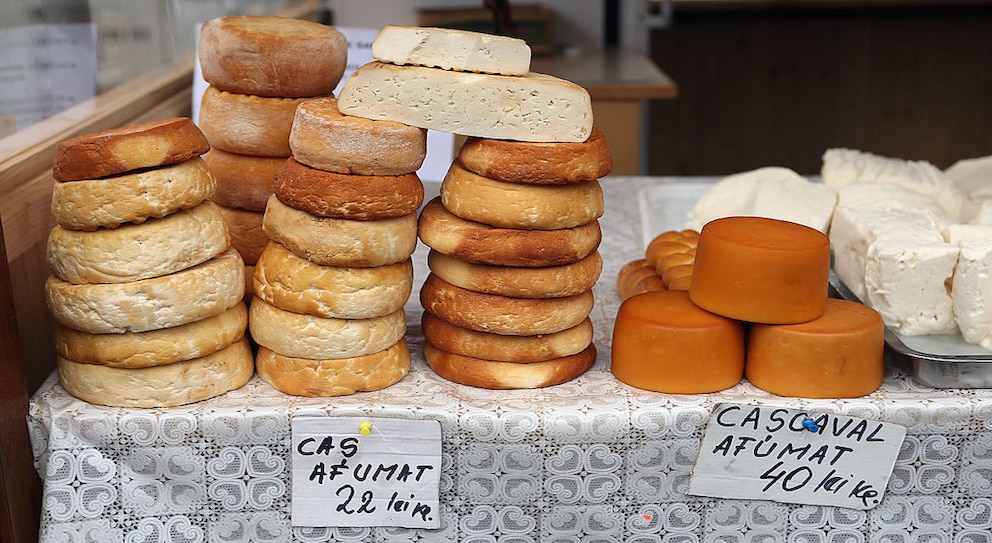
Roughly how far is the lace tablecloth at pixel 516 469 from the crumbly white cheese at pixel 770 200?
0.49 meters

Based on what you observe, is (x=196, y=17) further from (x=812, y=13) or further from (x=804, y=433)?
(x=812, y=13)

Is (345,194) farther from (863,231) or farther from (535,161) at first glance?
(863,231)

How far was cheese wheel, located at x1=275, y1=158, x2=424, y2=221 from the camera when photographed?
108 centimetres

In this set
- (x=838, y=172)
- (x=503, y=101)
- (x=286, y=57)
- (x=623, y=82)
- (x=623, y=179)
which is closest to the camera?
(x=503, y=101)

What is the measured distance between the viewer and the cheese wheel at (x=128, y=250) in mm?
1060

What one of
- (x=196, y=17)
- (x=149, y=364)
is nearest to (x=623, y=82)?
(x=196, y=17)

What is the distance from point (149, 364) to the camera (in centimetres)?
110

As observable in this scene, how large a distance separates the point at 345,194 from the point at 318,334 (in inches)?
6.9

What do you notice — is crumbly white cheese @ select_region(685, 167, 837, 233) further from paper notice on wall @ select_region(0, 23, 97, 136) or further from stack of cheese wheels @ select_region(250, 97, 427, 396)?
paper notice on wall @ select_region(0, 23, 97, 136)

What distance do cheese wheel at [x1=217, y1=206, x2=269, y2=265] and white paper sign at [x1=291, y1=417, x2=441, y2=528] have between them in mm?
302

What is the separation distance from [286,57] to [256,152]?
132mm

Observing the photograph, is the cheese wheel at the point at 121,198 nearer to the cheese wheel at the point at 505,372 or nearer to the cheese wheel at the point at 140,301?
the cheese wheel at the point at 140,301

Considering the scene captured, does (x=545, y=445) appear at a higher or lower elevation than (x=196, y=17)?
lower

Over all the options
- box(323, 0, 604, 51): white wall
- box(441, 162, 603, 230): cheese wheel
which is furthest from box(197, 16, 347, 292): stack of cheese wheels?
box(323, 0, 604, 51): white wall
